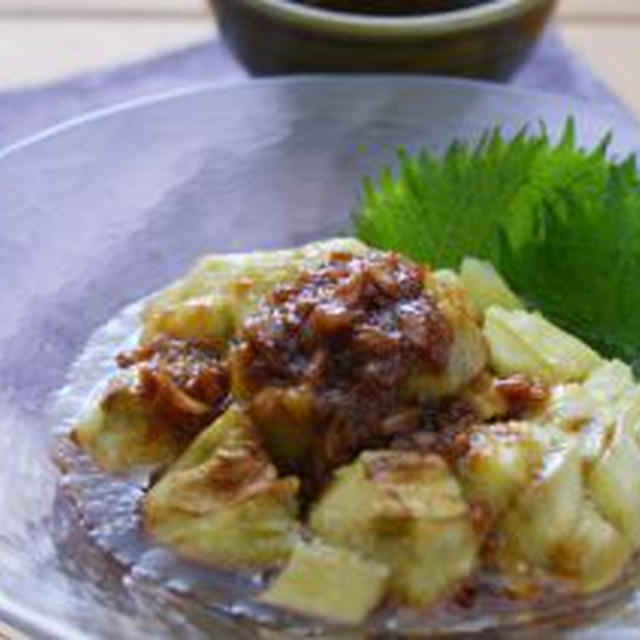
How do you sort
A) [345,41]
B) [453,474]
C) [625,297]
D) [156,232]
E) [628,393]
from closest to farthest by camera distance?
[453,474], [628,393], [625,297], [156,232], [345,41]

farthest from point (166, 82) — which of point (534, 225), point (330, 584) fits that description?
point (330, 584)

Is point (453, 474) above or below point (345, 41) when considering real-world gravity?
below

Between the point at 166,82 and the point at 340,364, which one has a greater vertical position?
the point at 340,364

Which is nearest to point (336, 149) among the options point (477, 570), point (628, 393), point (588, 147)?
point (588, 147)

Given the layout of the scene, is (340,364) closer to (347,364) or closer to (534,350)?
(347,364)

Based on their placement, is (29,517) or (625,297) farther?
(625,297)

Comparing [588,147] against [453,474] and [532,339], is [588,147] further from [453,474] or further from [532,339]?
[453,474]

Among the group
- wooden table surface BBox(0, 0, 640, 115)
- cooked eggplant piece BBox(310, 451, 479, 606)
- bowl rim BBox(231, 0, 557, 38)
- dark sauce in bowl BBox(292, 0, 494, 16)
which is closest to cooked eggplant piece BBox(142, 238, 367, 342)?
cooked eggplant piece BBox(310, 451, 479, 606)
